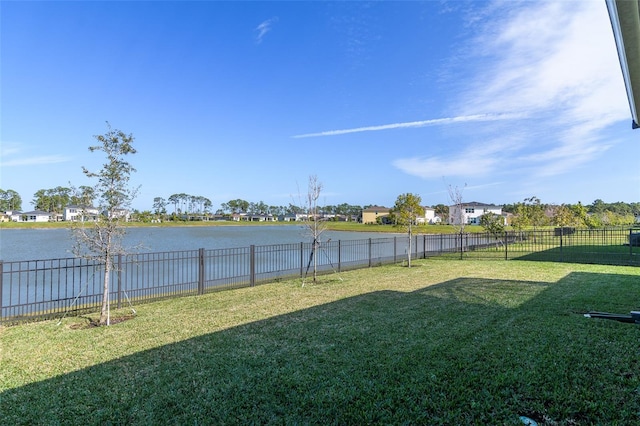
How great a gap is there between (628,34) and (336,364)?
426 centimetres

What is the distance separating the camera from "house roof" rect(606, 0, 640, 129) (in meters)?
2.62

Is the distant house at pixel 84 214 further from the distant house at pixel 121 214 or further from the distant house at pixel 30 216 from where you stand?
the distant house at pixel 30 216

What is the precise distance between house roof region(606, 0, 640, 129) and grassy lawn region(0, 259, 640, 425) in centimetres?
317

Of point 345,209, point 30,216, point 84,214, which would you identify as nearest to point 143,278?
point 84,214

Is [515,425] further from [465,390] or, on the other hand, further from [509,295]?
[509,295]

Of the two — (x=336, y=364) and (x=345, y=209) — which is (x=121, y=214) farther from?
(x=345, y=209)

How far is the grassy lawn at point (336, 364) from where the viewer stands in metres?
2.77

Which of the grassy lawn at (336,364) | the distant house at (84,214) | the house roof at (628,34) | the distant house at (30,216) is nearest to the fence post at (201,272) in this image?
the grassy lawn at (336,364)

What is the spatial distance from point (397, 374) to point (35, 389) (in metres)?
3.53

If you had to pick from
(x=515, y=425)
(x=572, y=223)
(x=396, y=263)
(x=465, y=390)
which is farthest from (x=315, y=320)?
(x=572, y=223)

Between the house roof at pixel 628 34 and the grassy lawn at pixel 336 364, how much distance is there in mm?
3168

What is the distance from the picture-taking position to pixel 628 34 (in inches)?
→ 120

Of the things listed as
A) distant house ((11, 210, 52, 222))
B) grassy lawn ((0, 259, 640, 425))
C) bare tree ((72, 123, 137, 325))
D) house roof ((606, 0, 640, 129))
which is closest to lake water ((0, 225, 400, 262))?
bare tree ((72, 123, 137, 325))

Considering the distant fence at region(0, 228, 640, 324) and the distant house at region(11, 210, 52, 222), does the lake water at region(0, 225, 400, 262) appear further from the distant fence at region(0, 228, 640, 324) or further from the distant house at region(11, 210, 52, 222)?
the distant house at region(11, 210, 52, 222)
